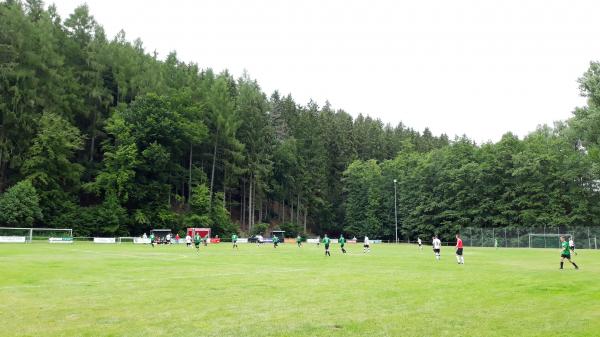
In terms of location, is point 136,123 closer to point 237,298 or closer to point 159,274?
point 159,274

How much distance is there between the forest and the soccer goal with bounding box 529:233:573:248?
31.7 ft

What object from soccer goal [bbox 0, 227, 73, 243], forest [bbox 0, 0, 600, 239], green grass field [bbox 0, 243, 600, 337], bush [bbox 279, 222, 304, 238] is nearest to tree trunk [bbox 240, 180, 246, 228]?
forest [bbox 0, 0, 600, 239]

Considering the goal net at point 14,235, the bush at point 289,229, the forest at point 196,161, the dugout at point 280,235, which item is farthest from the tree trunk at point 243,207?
the goal net at point 14,235

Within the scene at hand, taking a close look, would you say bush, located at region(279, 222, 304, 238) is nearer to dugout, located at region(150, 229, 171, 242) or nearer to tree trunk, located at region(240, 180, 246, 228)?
tree trunk, located at region(240, 180, 246, 228)

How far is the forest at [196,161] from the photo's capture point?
70625 mm

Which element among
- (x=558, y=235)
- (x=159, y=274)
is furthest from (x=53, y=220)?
(x=558, y=235)

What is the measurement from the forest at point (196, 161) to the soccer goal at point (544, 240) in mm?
9661

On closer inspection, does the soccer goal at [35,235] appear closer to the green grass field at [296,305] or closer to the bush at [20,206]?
the bush at [20,206]

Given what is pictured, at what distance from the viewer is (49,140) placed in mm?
69375

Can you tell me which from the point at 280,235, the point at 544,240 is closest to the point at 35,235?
the point at 280,235

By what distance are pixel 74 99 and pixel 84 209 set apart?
17.7 meters

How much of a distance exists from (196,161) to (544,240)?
2388 inches

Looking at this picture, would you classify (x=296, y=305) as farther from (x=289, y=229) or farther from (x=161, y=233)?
(x=289, y=229)

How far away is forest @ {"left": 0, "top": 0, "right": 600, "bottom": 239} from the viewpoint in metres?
70.6
